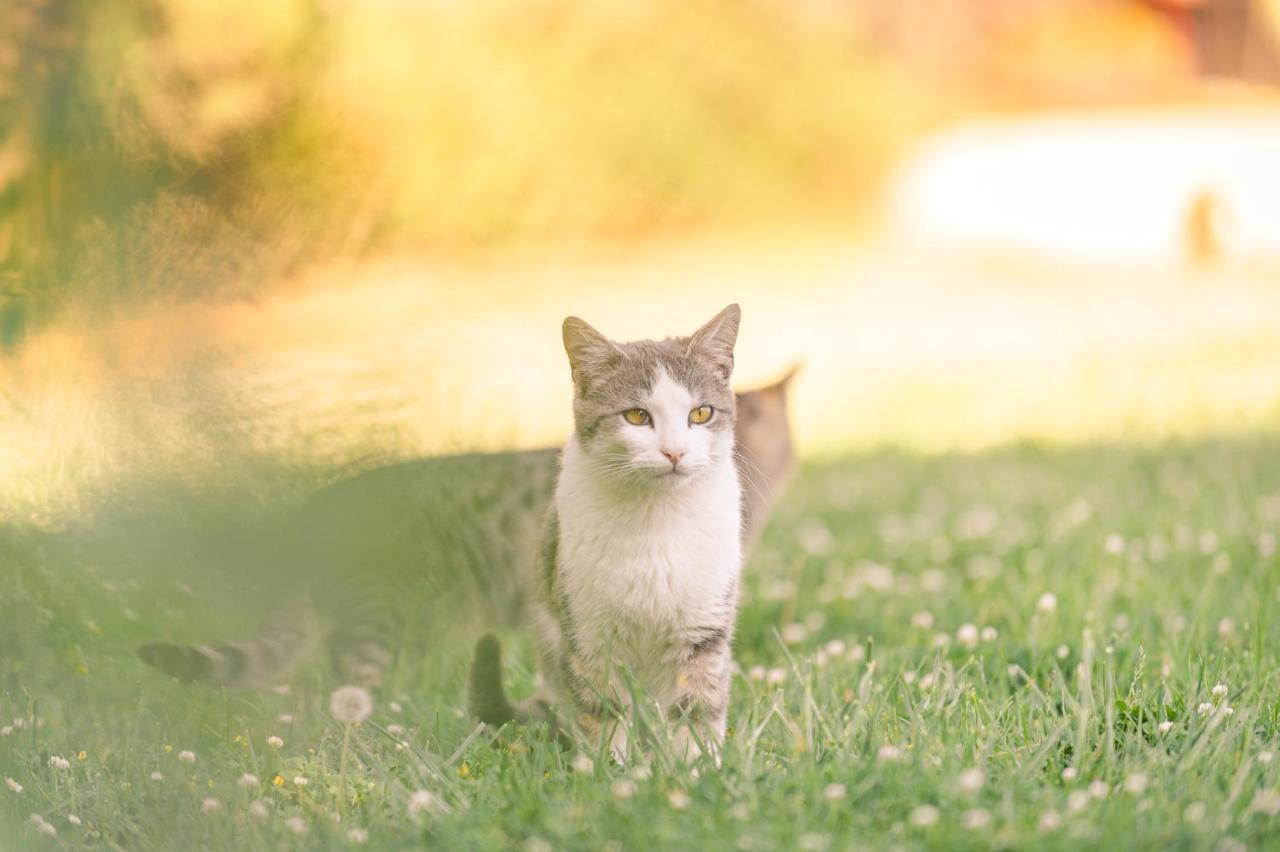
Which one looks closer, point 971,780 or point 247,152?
point 971,780

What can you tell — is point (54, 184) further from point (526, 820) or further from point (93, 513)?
point (526, 820)

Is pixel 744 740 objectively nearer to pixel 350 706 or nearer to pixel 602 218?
pixel 350 706

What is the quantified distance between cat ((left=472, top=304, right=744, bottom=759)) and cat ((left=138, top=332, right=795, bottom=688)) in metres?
0.30

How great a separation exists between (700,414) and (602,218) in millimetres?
946

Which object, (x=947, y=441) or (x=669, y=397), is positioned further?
(x=947, y=441)

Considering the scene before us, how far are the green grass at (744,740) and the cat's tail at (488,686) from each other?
9 centimetres

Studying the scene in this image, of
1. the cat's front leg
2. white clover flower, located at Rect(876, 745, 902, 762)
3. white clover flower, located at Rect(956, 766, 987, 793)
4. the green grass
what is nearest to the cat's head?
the cat's front leg

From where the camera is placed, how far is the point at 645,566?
234 cm

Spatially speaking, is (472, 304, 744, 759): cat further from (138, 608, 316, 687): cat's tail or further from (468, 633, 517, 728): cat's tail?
(138, 608, 316, 687): cat's tail

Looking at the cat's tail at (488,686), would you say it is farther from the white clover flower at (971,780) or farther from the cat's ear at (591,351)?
the white clover flower at (971,780)

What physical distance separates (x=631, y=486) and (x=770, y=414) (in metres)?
1.72

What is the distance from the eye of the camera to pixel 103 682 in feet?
7.41

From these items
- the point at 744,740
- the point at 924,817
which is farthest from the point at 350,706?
the point at 924,817

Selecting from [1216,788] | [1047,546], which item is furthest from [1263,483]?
[1216,788]
